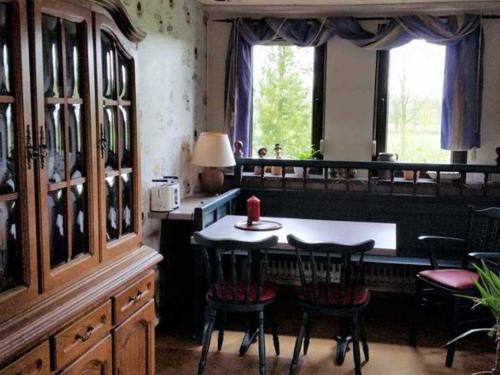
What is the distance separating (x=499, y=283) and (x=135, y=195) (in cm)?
148

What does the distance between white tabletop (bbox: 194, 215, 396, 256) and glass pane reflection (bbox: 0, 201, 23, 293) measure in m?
Answer: 1.41

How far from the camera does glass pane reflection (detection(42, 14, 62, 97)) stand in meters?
1.71

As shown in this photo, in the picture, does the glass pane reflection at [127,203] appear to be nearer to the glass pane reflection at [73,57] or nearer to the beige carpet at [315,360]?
the glass pane reflection at [73,57]

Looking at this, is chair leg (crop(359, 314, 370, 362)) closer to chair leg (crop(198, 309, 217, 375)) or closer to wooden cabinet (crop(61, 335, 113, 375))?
chair leg (crop(198, 309, 217, 375))

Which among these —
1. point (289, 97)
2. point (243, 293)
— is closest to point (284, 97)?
point (289, 97)

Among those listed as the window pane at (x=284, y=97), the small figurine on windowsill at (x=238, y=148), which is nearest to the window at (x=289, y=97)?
the window pane at (x=284, y=97)

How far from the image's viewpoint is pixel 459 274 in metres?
3.51

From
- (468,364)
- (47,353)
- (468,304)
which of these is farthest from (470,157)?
(47,353)

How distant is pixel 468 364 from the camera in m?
3.32

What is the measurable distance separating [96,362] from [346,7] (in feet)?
11.3

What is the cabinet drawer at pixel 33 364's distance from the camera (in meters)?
1.54

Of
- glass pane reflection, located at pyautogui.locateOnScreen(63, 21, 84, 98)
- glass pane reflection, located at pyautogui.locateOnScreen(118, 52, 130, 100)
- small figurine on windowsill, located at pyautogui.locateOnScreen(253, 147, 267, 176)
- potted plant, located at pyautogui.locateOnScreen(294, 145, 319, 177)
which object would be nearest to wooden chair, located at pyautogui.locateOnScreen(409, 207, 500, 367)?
potted plant, located at pyautogui.locateOnScreen(294, 145, 319, 177)

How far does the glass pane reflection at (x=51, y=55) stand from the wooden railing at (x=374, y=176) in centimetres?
266

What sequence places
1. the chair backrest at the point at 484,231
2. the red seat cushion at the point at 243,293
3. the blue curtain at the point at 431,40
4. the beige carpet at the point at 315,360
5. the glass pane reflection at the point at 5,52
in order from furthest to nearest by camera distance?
the blue curtain at the point at 431,40, the chair backrest at the point at 484,231, the beige carpet at the point at 315,360, the red seat cushion at the point at 243,293, the glass pane reflection at the point at 5,52
